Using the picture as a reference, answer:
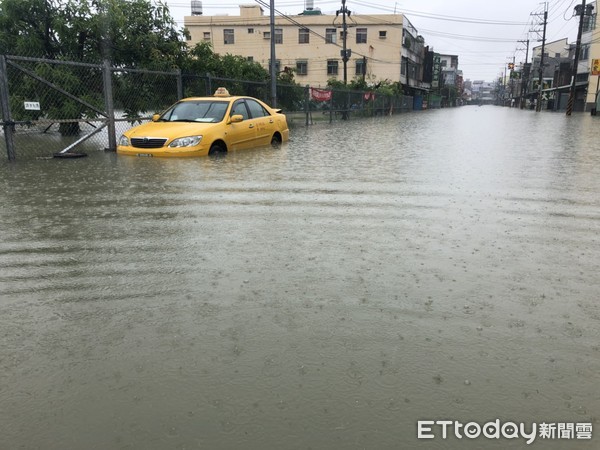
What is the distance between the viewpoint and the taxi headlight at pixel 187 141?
35.8ft

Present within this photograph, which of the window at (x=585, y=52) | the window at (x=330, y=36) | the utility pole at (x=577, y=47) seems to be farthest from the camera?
the window at (x=585, y=52)

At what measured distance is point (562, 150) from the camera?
13766 mm

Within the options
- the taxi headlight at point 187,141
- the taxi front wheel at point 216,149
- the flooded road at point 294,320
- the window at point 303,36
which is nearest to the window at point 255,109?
the taxi front wheel at point 216,149

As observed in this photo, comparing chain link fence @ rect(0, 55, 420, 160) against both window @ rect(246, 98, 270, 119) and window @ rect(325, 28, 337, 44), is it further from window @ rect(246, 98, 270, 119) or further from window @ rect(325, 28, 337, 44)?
window @ rect(325, 28, 337, 44)

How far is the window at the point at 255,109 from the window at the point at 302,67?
160 ft

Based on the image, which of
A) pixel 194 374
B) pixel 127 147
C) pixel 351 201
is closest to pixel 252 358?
pixel 194 374

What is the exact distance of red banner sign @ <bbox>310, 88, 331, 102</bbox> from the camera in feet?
91.0

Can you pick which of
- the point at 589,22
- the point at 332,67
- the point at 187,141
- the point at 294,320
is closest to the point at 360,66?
the point at 332,67

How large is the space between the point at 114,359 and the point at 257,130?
35.2 ft

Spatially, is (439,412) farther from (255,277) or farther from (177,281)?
(177,281)

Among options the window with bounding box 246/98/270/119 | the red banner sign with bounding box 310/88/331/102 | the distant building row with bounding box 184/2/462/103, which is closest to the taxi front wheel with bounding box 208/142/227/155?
the window with bounding box 246/98/270/119

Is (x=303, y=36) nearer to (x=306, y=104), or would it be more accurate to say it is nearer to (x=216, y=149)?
(x=306, y=104)

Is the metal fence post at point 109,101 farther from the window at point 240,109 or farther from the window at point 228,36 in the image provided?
the window at point 228,36

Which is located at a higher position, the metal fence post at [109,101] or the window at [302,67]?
the window at [302,67]
